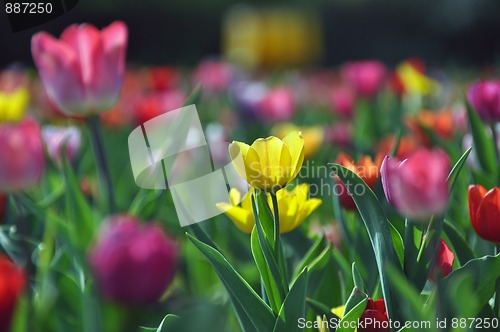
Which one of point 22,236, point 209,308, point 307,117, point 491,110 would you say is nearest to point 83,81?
point 22,236

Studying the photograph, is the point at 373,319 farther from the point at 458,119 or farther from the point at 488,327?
the point at 458,119

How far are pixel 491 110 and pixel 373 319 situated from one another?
0.53 meters

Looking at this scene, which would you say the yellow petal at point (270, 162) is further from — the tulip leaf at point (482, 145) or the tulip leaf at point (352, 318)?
the tulip leaf at point (482, 145)

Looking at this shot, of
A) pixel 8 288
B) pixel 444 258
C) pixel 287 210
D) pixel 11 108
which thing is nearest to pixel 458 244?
pixel 444 258

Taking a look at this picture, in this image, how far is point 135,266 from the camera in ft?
1.43

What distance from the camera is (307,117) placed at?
2.39 m

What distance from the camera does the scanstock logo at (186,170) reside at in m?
0.94

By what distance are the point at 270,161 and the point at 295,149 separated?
0.09ft

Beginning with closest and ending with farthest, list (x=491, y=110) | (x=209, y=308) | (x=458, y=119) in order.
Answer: (x=209, y=308) → (x=491, y=110) → (x=458, y=119)

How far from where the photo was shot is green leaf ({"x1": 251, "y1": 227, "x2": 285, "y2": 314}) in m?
0.68

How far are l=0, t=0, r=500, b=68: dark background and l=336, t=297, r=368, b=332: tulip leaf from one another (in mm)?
6635

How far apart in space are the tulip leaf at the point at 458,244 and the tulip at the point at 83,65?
41 centimetres

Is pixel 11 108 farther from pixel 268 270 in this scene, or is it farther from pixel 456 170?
pixel 456 170

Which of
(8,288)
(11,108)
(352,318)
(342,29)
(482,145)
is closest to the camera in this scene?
(8,288)
